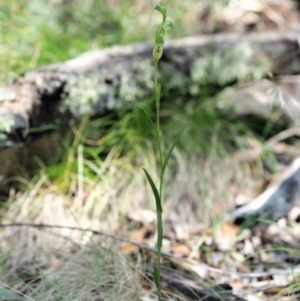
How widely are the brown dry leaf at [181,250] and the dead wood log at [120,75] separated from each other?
830 millimetres

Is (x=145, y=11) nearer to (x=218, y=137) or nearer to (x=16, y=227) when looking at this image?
(x=218, y=137)

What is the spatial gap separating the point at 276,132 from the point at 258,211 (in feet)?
2.35

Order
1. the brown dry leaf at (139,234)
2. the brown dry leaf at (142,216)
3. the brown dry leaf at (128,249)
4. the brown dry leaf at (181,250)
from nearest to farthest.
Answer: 1. the brown dry leaf at (128,249)
2. the brown dry leaf at (181,250)
3. the brown dry leaf at (139,234)
4. the brown dry leaf at (142,216)

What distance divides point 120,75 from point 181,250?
102 centimetres

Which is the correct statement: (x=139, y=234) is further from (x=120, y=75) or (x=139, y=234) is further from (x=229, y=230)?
(x=120, y=75)

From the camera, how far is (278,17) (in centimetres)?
403

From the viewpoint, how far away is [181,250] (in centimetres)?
238

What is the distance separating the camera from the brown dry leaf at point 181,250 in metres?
2.36

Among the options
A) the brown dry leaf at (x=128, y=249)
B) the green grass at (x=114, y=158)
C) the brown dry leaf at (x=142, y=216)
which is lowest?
the brown dry leaf at (x=128, y=249)

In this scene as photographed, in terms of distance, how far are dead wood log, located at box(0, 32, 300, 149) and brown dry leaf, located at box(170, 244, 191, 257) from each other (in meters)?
0.83

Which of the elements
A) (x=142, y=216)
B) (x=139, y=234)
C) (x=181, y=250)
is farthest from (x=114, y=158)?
(x=181, y=250)

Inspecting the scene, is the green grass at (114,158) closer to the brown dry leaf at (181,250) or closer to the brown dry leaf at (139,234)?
the brown dry leaf at (139,234)

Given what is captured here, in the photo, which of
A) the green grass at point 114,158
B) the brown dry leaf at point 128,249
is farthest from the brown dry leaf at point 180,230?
the brown dry leaf at point 128,249

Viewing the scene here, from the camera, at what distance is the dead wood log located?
2.40 meters
